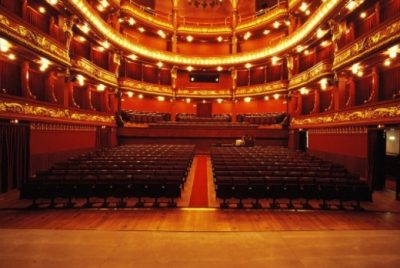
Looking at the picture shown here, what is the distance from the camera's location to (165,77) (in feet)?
80.1

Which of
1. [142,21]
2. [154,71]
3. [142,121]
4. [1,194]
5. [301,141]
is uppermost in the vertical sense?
[142,21]

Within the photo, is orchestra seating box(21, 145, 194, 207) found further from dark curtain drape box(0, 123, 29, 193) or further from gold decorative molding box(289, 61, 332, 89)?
gold decorative molding box(289, 61, 332, 89)

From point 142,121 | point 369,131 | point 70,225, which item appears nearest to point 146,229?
point 70,225

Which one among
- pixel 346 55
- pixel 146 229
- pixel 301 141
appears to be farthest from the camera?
pixel 301 141

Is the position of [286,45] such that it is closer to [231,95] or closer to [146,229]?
[231,95]

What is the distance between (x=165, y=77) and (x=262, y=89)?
8942mm

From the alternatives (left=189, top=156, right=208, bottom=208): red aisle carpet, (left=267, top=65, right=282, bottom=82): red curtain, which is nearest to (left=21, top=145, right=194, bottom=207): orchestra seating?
(left=189, top=156, right=208, bottom=208): red aisle carpet

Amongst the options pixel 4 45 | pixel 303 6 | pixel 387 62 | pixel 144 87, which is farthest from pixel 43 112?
pixel 303 6

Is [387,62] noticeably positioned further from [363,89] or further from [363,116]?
[363,89]

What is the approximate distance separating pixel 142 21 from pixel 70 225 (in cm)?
1991

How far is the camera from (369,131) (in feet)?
31.9

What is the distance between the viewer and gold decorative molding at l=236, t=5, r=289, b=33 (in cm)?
1978

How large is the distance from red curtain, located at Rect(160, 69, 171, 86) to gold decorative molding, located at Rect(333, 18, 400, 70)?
15406 mm

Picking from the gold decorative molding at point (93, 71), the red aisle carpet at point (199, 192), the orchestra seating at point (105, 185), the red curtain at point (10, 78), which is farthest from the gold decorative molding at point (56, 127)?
the red aisle carpet at point (199, 192)
